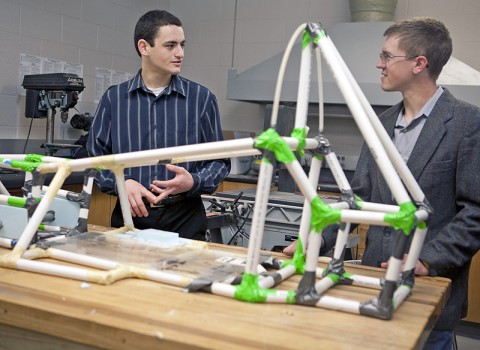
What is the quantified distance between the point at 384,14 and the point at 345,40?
37 cm

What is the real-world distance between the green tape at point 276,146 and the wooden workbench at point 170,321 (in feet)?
0.89

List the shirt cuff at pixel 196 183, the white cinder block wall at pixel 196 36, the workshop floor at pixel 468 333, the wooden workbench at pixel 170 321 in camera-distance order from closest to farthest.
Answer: the wooden workbench at pixel 170 321 < the shirt cuff at pixel 196 183 < the workshop floor at pixel 468 333 < the white cinder block wall at pixel 196 36

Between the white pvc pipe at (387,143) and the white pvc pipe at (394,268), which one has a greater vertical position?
the white pvc pipe at (387,143)

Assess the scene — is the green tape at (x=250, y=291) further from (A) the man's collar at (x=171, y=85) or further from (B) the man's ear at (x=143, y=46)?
(B) the man's ear at (x=143, y=46)

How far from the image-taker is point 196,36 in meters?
5.17

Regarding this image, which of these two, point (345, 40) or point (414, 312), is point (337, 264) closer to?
point (414, 312)

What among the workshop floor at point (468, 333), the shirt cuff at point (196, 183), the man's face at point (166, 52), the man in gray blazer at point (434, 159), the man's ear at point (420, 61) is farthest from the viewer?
the workshop floor at point (468, 333)

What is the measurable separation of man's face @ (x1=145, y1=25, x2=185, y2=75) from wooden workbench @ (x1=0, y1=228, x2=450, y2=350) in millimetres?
1018

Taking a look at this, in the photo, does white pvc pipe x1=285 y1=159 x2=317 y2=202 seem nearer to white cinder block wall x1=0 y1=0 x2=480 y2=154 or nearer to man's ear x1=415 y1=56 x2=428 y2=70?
man's ear x1=415 y1=56 x2=428 y2=70

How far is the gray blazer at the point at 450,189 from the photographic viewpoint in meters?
1.48

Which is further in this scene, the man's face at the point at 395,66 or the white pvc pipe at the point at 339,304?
the man's face at the point at 395,66

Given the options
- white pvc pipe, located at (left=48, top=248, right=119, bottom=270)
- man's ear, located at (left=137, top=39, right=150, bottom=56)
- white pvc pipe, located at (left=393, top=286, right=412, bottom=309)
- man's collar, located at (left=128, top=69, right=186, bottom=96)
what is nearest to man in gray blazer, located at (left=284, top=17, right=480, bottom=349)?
white pvc pipe, located at (left=393, top=286, right=412, bottom=309)

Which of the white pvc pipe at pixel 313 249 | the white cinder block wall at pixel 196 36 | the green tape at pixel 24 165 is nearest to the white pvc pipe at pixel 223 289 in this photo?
the white pvc pipe at pixel 313 249

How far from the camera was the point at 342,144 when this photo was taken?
181 inches
